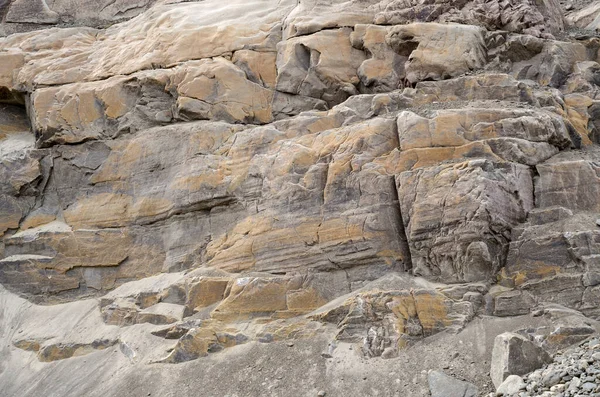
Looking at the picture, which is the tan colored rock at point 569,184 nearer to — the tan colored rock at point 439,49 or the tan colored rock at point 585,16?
the tan colored rock at point 439,49

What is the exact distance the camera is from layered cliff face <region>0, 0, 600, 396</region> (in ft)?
42.5

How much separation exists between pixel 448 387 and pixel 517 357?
1.28 m

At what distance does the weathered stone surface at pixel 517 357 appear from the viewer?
10.8 metres

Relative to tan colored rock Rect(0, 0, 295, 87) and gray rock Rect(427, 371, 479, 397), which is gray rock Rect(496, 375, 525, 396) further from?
tan colored rock Rect(0, 0, 295, 87)

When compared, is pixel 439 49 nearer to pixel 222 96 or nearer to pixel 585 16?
pixel 222 96

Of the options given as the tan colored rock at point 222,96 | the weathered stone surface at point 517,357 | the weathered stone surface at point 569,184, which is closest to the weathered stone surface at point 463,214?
the weathered stone surface at point 569,184

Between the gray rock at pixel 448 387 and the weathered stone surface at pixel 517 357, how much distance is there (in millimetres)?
436

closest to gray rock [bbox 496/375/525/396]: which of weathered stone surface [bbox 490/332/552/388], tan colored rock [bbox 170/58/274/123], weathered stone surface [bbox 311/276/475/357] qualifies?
weathered stone surface [bbox 490/332/552/388]

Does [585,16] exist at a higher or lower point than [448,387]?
higher

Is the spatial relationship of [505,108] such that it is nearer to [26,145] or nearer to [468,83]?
[468,83]

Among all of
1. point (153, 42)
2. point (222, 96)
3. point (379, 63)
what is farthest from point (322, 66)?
point (153, 42)

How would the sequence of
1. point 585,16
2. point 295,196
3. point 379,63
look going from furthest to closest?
point 585,16 < point 379,63 < point 295,196

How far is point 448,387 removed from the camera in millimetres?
11289

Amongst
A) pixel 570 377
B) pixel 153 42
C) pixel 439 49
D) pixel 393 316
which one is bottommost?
pixel 393 316
